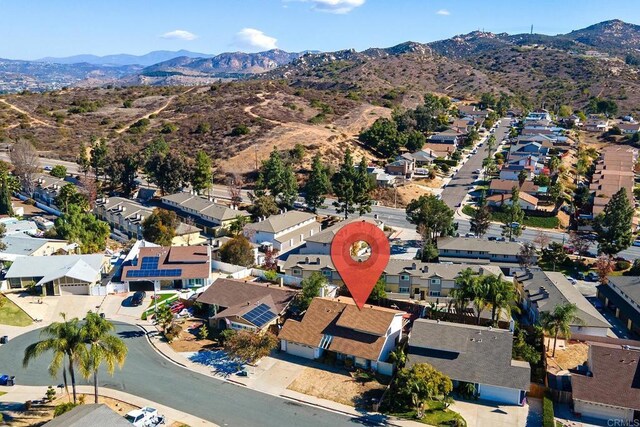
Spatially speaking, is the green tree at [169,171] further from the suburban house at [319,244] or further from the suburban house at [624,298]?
the suburban house at [624,298]

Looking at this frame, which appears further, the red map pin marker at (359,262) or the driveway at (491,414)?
the red map pin marker at (359,262)

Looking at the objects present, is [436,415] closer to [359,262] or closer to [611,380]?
[611,380]

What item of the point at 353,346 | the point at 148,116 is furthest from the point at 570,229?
the point at 148,116

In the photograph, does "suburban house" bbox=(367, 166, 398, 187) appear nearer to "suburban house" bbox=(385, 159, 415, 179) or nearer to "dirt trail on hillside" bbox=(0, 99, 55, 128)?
"suburban house" bbox=(385, 159, 415, 179)

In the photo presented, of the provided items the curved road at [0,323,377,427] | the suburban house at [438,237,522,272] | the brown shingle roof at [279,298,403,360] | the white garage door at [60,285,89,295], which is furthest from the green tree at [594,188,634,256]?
the white garage door at [60,285,89,295]

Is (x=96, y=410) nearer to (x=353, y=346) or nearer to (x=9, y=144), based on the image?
(x=353, y=346)

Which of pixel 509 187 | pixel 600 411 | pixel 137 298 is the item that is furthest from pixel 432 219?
pixel 137 298

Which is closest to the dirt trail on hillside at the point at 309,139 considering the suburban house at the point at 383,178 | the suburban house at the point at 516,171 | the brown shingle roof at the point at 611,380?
the suburban house at the point at 383,178
